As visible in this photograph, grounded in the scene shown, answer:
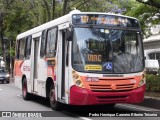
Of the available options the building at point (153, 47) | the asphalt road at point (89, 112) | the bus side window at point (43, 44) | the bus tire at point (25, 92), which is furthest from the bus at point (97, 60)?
the building at point (153, 47)

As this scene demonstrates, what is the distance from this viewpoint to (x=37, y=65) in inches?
683

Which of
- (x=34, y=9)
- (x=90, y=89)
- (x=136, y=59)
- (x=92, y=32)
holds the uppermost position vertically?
(x=34, y=9)

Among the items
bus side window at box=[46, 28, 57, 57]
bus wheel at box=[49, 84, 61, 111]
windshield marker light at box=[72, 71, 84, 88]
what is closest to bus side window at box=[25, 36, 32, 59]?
bus side window at box=[46, 28, 57, 57]

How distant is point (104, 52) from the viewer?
1324cm

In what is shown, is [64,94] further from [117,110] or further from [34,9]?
[34,9]

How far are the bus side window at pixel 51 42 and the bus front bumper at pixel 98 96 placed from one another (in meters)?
2.51

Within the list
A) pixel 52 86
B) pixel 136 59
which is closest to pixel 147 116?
pixel 136 59

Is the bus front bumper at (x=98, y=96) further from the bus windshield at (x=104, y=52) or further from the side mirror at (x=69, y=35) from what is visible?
the side mirror at (x=69, y=35)

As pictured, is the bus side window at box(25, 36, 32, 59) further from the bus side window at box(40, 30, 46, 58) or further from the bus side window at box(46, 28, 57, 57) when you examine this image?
the bus side window at box(46, 28, 57, 57)

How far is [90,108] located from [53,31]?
321 cm

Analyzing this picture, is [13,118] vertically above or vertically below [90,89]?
below

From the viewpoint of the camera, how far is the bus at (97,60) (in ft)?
42.4

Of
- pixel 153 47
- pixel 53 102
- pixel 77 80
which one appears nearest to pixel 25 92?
pixel 53 102

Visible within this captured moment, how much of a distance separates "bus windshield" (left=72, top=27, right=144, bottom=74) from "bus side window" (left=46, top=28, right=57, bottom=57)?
187 cm
